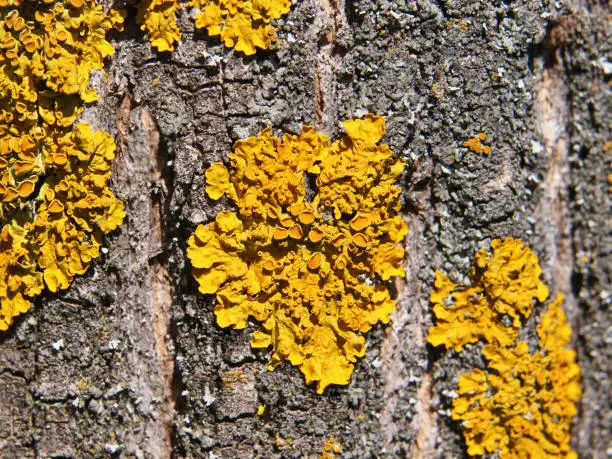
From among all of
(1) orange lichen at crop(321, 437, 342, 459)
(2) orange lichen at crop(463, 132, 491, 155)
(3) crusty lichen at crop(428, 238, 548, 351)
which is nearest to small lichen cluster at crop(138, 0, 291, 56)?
(2) orange lichen at crop(463, 132, 491, 155)

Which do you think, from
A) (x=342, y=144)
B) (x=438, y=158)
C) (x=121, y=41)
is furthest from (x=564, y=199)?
(x=121, y=41)

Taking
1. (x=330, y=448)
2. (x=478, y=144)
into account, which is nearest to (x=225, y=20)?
(x=478, y=144)

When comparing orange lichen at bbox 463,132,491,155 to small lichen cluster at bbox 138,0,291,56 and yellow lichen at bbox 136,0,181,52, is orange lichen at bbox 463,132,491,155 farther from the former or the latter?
yellow lichen at bbox 136,0,181,52

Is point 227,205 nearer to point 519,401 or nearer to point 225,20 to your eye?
point 225,20

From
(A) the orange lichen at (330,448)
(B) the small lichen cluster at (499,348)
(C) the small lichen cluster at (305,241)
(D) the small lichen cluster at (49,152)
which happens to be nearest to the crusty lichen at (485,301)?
(B) the small lichen cluster at (499,348)

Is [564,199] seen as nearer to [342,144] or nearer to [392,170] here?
[392,170]

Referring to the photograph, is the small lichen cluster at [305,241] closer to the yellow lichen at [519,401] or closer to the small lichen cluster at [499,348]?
the small lichen cluster at [499,348]
